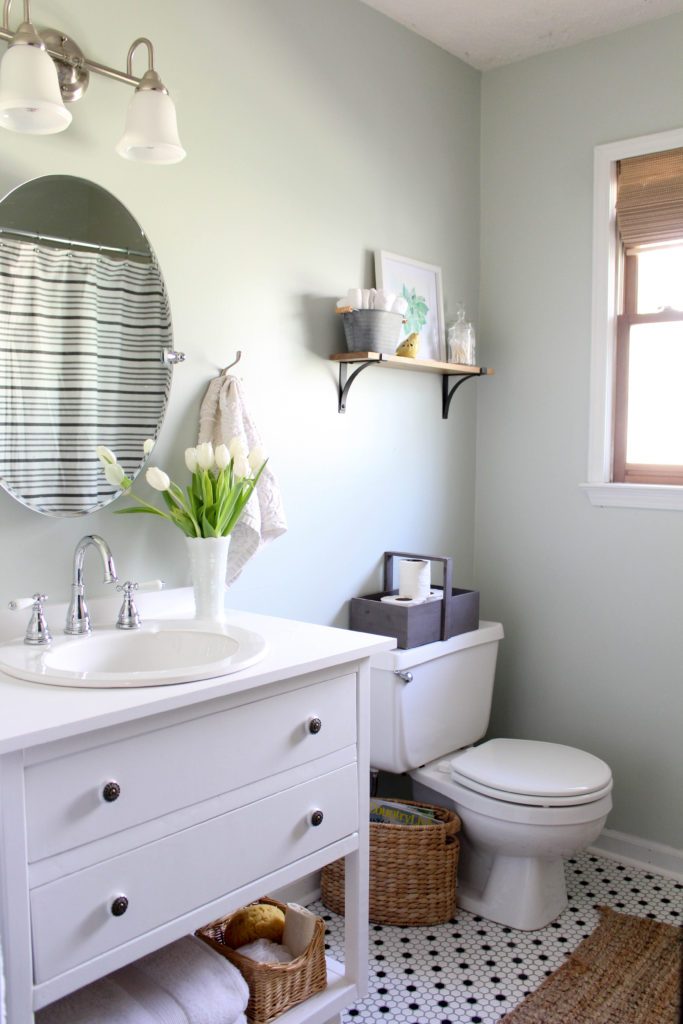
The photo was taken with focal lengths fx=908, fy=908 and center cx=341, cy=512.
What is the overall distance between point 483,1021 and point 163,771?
3.47 feet

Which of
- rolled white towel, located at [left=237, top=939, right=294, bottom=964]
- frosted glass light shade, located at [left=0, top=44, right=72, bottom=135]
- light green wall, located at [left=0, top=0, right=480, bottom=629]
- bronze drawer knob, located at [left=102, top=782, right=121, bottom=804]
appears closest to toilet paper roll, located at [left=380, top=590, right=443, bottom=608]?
light green wall, located at [left=0, top=0, right=480, bottom=629]

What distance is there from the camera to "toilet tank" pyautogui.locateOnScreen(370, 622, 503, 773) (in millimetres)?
2422

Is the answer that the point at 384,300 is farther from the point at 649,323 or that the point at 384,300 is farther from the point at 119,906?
the point at 119,906

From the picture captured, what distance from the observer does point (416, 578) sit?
99.3 inches

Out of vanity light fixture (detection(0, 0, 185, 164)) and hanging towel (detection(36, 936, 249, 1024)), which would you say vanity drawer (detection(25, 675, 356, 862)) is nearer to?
hanging towel (detection(36, 936, 249, 1024))

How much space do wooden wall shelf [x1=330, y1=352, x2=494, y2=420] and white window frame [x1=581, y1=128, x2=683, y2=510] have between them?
34cm

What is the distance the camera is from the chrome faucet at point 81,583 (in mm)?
1769

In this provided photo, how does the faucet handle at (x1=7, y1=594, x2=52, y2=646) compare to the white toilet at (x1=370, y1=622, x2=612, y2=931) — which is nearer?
the faucet handle at (x1=7, y1=594, x2=52, y2=646)

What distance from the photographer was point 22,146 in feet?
5.65

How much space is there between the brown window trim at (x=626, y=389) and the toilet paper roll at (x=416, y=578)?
74 centimetres

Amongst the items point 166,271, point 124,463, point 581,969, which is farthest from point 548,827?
point 166,271

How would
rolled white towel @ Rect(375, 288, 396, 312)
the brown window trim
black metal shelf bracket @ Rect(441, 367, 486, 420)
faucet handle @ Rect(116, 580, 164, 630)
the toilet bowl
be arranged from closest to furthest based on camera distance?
faucet handle @ Rect(116, 580, 164, 630), the toilet bowl, rolled white towel @ Rect(375, 288, 396, 312), the brown window trim, black metal shelf bracket @ Rect(441, 367, 486, 420)

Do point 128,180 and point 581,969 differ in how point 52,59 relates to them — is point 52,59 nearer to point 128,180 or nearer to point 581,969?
point 128,180

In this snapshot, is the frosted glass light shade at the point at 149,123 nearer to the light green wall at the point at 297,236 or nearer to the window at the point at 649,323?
the light green wall at the point at 297,236
